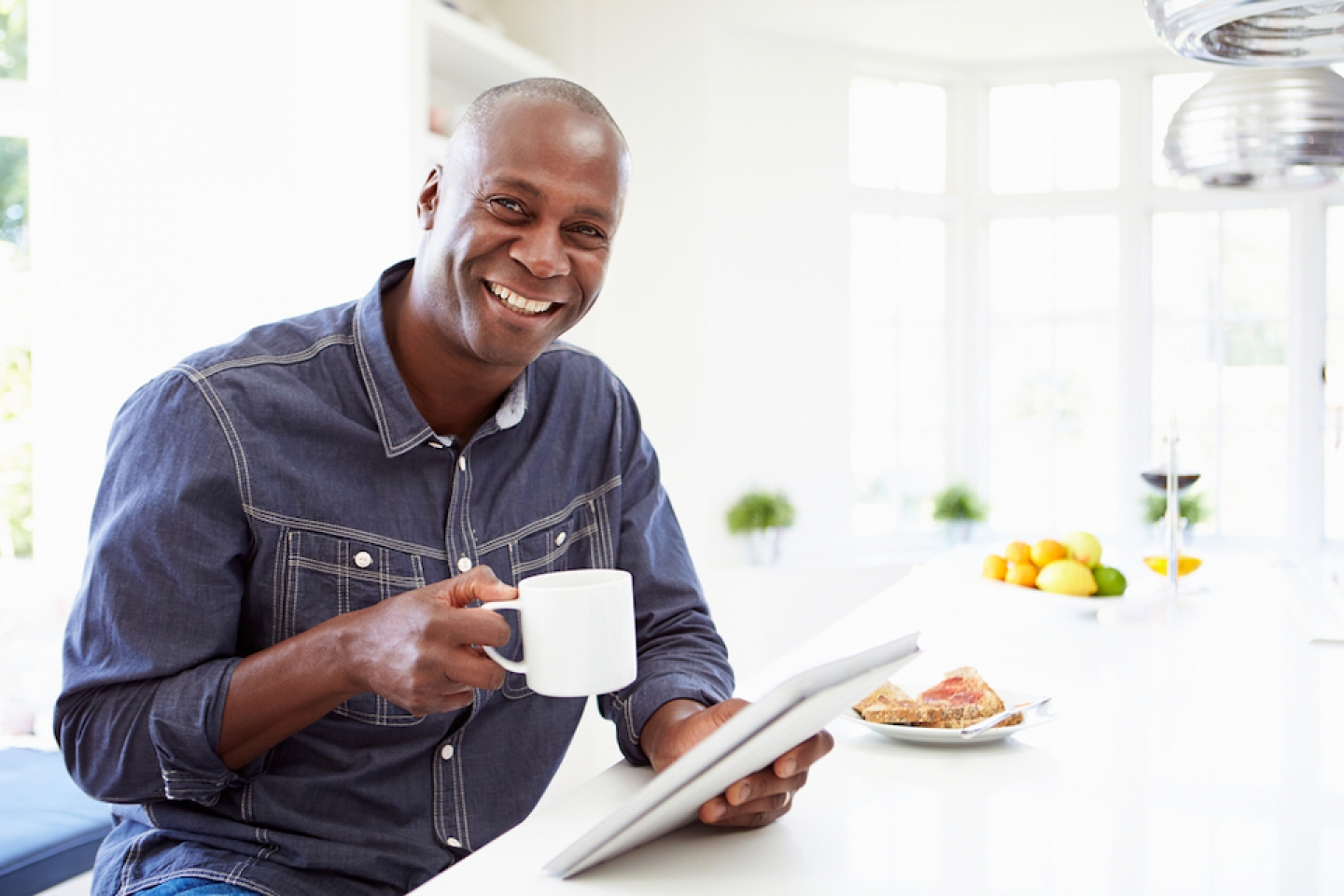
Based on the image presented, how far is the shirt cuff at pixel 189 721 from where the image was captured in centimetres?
108

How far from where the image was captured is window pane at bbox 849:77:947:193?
5273 millimetres

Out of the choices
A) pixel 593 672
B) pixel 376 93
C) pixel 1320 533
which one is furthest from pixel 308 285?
pixel 1320 533

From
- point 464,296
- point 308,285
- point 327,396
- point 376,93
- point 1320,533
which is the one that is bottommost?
point 1320,533

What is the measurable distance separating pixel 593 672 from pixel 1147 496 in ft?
15.7

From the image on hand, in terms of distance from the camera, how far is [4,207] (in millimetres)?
3230

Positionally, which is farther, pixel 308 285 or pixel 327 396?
pixel 308 285

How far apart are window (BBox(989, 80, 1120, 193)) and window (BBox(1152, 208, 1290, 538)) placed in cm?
41

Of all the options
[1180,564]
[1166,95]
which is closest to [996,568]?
[1180,564]

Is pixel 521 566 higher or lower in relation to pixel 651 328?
lower

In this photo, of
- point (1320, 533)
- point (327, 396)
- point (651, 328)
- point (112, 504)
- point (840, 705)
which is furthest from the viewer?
point (1320, 533)

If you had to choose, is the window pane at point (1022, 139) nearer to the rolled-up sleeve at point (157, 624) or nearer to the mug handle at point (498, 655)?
the rolled-up sleeve at point (157, 624)

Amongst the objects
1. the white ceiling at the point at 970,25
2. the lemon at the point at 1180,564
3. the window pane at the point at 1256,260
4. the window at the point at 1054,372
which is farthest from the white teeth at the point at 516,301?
the window pane at the point at 1256,260

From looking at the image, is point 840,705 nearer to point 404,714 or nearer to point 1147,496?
point 404,714

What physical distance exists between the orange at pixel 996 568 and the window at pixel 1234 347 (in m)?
3.09
